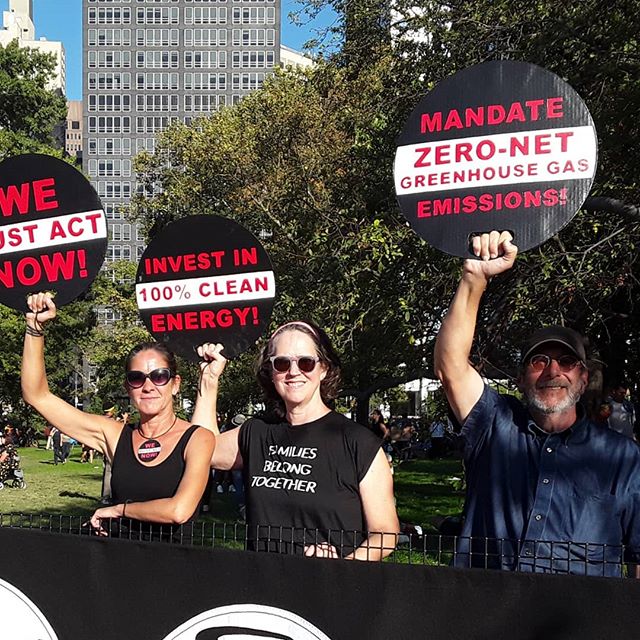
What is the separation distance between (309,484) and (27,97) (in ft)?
122

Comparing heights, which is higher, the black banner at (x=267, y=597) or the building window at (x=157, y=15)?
the building window at (x=157, y=15)

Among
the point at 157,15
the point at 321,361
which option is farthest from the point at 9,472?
the point at 157,15

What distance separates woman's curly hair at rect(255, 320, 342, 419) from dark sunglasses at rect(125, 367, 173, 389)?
1.30 ft

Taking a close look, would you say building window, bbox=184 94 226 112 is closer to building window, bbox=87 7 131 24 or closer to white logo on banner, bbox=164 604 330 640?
building window, bbox=87 7 131 24

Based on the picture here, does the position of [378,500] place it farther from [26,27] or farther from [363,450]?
[26,27]

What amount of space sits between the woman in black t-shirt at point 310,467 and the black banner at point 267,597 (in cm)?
20

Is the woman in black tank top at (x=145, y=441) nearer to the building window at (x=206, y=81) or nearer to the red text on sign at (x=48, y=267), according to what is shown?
the red text on sign at (x=48, y=267)

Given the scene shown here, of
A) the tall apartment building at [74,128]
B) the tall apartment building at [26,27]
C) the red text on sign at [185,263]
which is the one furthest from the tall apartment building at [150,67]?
the red text on sign at [185,263]

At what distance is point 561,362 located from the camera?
3301 mm

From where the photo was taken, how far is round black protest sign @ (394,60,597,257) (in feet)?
11.3

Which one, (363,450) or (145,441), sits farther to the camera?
(145,441)

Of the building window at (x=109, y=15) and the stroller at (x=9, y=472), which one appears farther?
the building window at (x=109, y=15)

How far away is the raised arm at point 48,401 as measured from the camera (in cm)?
405

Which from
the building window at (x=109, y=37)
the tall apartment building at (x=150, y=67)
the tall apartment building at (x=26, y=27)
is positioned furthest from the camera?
the building window at (x=109, y=37)
